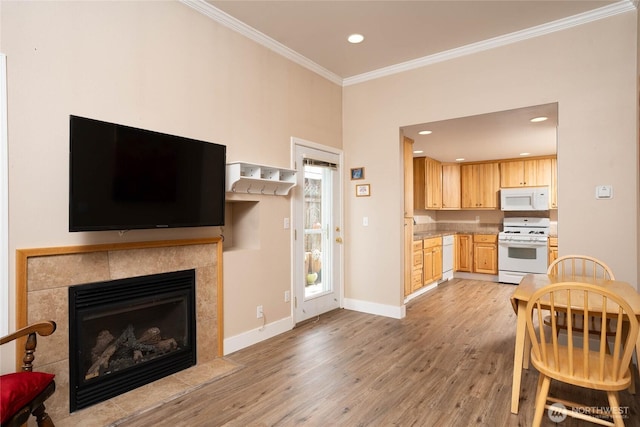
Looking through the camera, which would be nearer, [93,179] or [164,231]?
[93,179]

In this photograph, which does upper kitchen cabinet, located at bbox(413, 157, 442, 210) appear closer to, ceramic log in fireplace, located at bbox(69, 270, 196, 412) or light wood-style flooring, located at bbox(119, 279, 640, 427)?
light wood-style flooring, located at bbox(119, 279, 640, 427)

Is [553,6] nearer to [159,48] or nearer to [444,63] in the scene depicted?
[444,63]

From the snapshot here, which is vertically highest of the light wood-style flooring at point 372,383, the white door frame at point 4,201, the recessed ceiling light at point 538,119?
the recessed ceiling light at point 538,119

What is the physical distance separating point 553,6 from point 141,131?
3444 mm

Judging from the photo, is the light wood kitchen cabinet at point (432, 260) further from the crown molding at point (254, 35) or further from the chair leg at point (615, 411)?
the chair leg at point (615, 411)

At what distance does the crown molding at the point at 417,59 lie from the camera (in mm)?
2975

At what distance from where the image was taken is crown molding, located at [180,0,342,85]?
9.69 feet

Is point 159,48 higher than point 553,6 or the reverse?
the reverse

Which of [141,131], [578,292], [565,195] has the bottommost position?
[578,292]

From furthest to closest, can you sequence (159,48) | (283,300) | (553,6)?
(283,300) < (553,6) < (159,48)

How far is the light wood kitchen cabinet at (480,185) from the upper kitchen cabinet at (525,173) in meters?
0.15

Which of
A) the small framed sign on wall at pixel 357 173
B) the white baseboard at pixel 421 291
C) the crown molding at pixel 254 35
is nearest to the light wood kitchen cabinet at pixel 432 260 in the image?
the white baseboard at pixel 421 291

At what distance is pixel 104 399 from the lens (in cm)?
234

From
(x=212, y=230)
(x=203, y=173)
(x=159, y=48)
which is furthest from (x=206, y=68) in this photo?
(x=212, y=230)
